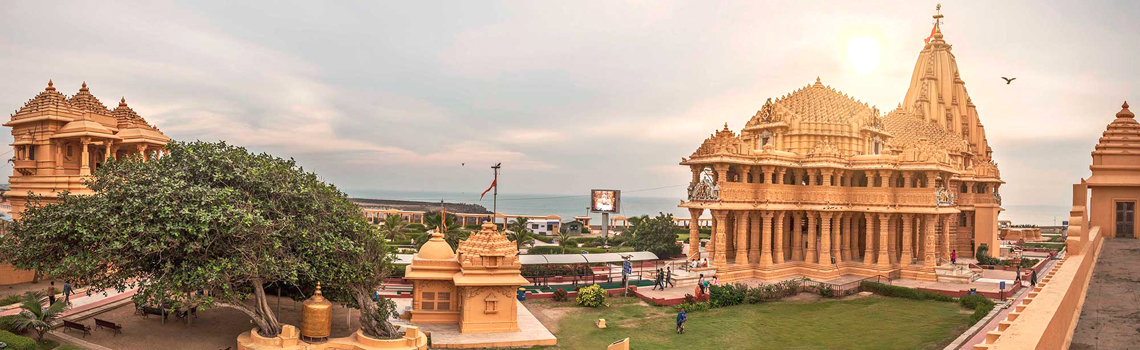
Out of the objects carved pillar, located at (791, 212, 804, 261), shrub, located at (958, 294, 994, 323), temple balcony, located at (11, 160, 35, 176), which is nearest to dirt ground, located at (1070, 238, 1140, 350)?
shrub, located at (958, 294, 994, 323)

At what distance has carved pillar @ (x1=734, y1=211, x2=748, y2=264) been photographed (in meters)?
34.1

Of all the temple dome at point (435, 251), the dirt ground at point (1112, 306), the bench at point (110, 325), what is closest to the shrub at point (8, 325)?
the bench at point (110, 325)

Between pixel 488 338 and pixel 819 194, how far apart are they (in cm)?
2141

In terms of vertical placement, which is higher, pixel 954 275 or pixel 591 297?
pixel 954 275

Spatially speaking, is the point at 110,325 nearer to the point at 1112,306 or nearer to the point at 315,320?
the point at 315,320

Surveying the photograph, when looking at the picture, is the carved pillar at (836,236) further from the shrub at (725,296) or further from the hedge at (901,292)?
the shrub at (725,296)

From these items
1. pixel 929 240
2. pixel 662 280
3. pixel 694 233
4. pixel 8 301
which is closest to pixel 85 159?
pixel 8 301

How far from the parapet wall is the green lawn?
7812 millimetres

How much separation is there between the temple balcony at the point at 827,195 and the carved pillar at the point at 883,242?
0.81m

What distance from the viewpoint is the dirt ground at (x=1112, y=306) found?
402 inches

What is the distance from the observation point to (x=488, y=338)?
2102 cm

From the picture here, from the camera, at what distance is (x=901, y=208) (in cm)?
3425

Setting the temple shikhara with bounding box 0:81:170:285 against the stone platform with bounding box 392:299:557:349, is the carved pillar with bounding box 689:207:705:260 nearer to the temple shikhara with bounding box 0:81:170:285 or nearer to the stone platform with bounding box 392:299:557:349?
the stone platform with bounding box 392:299:557:349

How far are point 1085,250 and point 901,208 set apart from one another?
1957 centimetres
